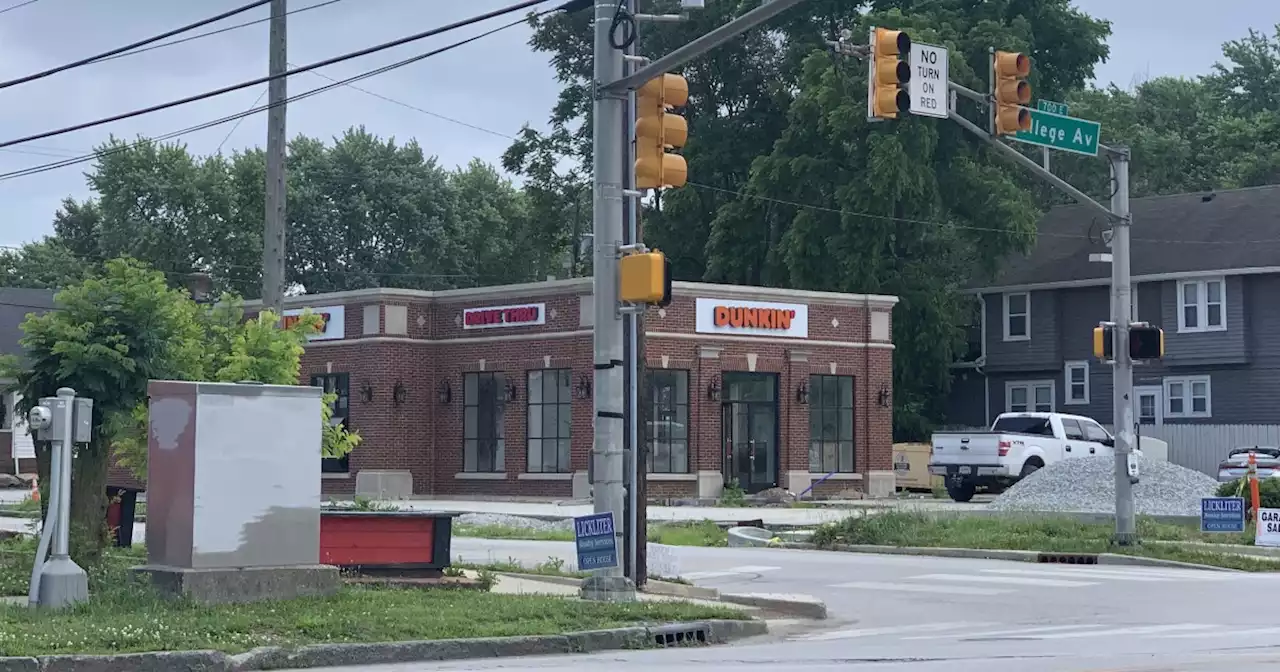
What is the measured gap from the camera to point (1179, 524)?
30.9 metres

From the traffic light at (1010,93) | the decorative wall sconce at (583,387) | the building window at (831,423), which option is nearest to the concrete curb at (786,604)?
the traffic light at (1010,93)

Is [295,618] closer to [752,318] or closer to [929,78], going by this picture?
[929,78]

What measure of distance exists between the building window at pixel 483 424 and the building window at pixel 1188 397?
23.6 metres

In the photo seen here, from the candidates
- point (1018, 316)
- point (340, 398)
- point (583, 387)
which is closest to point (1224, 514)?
point (583, 387)

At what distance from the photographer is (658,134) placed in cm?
1680

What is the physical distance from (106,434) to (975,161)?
41.0 metres

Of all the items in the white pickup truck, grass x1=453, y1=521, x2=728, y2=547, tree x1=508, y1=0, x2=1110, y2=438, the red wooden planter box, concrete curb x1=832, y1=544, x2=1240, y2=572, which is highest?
tree x1=508, y1=0, x2=1110, y2=438

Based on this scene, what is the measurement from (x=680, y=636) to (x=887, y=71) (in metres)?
7.06

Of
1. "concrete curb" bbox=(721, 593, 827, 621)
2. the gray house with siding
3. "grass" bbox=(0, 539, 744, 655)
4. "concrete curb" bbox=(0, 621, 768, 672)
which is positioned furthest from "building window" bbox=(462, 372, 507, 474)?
"concrete curb" bbox=(0, 621, 768, 672)

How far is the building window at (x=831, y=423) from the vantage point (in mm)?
45719

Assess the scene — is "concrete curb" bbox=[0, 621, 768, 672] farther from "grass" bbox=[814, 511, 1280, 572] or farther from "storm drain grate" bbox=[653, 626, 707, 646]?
"grass" bbox=[814, 511, 1280, 572]

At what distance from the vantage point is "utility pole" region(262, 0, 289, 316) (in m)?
26.2

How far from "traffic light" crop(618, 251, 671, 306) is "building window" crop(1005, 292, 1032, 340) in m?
45.2

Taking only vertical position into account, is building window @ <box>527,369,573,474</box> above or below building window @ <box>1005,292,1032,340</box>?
below
